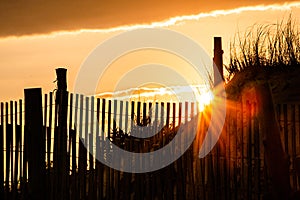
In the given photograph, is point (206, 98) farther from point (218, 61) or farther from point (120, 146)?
point (218, 61)

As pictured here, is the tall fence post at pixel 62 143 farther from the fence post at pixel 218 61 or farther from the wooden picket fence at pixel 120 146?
the fence post at pixel 218 61

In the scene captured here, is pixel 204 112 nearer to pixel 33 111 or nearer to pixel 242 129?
pixel 242 129

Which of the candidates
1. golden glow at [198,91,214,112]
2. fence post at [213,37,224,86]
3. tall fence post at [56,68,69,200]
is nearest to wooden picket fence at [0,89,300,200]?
tall fence post at [56,68,69,200]

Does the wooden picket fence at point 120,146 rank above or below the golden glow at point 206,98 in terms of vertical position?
below

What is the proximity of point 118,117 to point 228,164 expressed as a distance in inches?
70.5

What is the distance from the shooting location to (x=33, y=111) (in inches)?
432

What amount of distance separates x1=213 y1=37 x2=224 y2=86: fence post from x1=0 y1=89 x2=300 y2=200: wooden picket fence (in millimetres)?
2710

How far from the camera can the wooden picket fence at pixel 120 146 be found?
8.80 metres

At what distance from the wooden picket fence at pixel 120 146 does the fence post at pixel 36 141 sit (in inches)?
0.6

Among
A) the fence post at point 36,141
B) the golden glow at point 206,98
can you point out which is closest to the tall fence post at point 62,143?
the fence post at point 36,141

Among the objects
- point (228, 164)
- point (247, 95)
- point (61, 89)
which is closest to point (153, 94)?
point (61, 89)

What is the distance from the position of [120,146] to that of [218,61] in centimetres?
390

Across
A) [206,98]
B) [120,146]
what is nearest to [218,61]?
[206,98]

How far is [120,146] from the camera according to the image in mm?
10352
